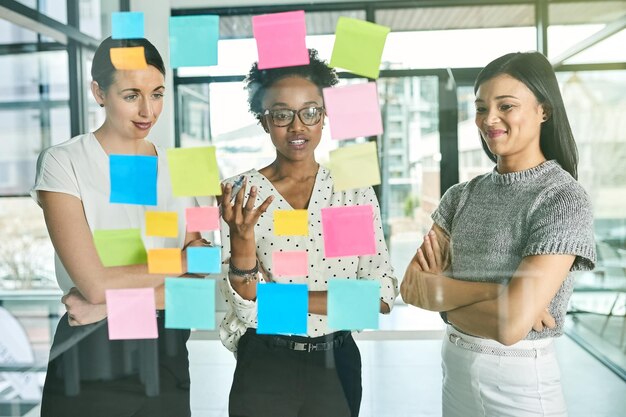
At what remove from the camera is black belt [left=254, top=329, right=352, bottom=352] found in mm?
1442

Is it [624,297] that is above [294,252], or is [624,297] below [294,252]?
below

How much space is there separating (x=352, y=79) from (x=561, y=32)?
0.48 metres

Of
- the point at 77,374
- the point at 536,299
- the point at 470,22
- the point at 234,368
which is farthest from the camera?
the point at 77,374

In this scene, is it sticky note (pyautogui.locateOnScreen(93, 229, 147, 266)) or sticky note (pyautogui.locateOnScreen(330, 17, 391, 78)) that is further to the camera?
sticky note (pyautogui.locateOnScreen(93, 229, 147, 266))

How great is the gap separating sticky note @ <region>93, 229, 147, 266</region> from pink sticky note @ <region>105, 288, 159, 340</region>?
0.25ft

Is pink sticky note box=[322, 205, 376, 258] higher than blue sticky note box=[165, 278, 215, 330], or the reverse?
pink sticky note box=[322, 205, 376, 258]

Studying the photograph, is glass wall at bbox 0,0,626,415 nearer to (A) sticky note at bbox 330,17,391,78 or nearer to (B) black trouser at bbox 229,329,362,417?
(A) sticky note at bbox 330,17,391,78

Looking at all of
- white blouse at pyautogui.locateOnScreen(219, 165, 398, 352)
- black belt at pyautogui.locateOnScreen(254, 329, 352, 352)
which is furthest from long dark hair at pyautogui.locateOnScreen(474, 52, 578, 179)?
black belt at pyautogui.locateOnScreen(254, 329, 352, 352)

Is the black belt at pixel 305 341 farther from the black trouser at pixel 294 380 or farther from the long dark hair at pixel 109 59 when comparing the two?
the long dark hair at pixel 109 59

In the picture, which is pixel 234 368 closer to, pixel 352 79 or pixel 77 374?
pixel 77 374

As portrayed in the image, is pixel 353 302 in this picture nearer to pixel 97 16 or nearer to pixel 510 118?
pixel 510 118

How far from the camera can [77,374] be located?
1.62 metres

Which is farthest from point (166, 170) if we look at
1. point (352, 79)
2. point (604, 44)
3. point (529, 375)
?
point (604, 44)

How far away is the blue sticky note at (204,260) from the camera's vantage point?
1443 millimetres
